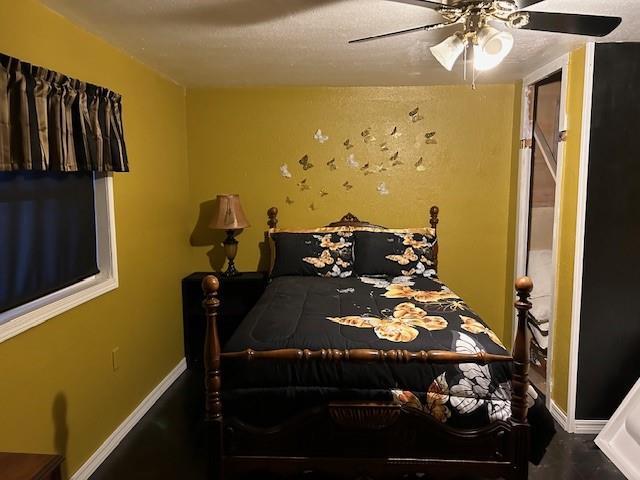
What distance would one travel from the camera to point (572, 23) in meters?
1.70

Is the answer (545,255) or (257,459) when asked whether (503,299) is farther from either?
(257,459)

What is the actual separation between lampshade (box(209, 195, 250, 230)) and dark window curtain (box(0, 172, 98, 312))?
1.12m

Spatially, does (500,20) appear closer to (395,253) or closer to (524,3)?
(524,3)

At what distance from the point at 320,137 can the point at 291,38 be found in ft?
4.46

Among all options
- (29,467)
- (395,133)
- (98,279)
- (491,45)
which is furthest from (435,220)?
(29,467)

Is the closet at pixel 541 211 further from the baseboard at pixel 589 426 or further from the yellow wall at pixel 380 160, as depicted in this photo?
the baseboard at pixel 589 426

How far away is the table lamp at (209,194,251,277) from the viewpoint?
358 cm

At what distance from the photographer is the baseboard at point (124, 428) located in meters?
2.34

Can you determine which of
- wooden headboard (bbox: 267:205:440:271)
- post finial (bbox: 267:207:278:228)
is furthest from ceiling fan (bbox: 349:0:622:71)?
post finial (bbox: 267:207:278:228)

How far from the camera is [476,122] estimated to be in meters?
3.71

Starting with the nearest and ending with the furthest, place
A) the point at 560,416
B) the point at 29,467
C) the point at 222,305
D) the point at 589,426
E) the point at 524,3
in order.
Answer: the point at 29,467 → the point at 524,3 → the point at 589,426 → the point at 560,416 → the point at 222,305

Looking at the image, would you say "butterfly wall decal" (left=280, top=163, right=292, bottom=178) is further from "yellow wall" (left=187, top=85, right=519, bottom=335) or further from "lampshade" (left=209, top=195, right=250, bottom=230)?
"lampshade" (left=209, top=195, right=250, bottom=230)

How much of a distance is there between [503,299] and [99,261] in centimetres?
294

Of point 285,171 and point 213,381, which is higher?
point 285,171
